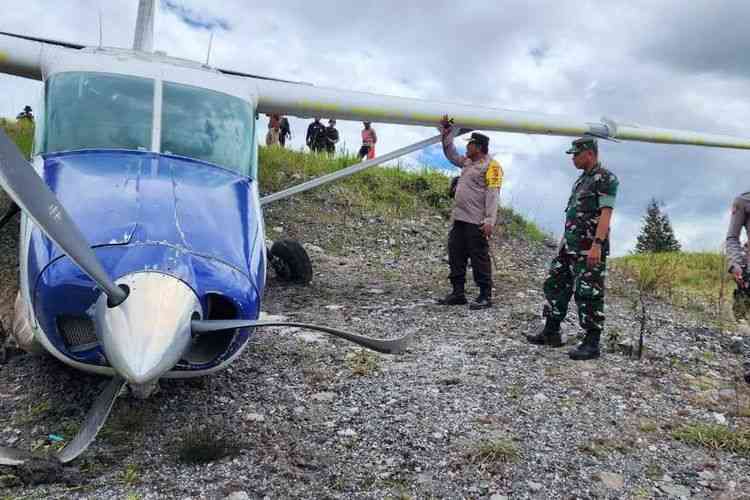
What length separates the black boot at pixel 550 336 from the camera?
18.3ft

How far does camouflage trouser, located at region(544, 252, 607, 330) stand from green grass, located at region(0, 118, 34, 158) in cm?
841

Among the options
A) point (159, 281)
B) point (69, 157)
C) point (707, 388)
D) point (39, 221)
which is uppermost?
point (69, 157)

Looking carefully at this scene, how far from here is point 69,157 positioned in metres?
4.43

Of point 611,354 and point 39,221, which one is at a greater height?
point 39,221

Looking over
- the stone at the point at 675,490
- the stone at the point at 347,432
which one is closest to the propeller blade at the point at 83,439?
the stone at the point at 347,432

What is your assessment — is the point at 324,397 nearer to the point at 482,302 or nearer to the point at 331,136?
the point at 482,302

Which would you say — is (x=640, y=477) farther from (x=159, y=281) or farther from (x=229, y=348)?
(x=159, y=281)

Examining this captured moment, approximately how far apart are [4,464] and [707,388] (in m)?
4.54

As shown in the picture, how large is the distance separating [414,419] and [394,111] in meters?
4.56

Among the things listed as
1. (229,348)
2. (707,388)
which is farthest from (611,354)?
(229,348)

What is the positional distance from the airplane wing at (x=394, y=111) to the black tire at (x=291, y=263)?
1538mm

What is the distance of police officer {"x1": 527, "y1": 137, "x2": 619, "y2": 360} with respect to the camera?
200 inches

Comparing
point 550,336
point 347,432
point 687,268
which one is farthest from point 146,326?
point 687,268

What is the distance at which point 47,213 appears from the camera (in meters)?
3.27
